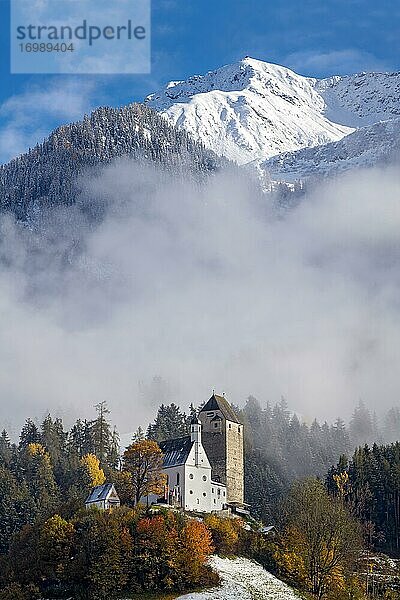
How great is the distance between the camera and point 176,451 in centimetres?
10444

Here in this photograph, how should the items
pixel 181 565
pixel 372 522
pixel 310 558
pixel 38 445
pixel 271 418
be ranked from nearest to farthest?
pixel 181 565 → pixel 310 558 → pixel 372 522 → pixel 38 445 → pixel 271 418

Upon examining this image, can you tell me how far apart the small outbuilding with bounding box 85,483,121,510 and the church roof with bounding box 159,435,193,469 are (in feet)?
25.6

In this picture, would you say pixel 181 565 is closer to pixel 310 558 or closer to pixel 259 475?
pixel 310 558

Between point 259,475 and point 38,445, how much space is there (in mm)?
34320

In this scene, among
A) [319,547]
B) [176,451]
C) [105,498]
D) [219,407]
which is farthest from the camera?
[219,407]

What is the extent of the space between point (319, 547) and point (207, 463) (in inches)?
767

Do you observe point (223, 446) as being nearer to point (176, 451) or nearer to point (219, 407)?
point (219, 407)

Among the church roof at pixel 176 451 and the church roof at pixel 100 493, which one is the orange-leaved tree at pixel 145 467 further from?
the church roof at pixel 176 451

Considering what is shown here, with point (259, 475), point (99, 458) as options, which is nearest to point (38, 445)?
point (99, 458)

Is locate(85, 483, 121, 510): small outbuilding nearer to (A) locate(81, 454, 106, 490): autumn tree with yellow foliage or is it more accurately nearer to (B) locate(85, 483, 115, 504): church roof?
(B) locate(85, 483, 115, 504): church roof

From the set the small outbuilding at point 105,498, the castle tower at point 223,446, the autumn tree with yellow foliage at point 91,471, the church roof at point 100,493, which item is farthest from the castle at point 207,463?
the autumn tree with yellow foliage at point 91,471

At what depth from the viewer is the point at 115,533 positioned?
82.2 m

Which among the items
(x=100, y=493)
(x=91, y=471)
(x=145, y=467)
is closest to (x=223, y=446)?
(x=145, y=467)

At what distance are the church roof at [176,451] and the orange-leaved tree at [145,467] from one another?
3626 mm
